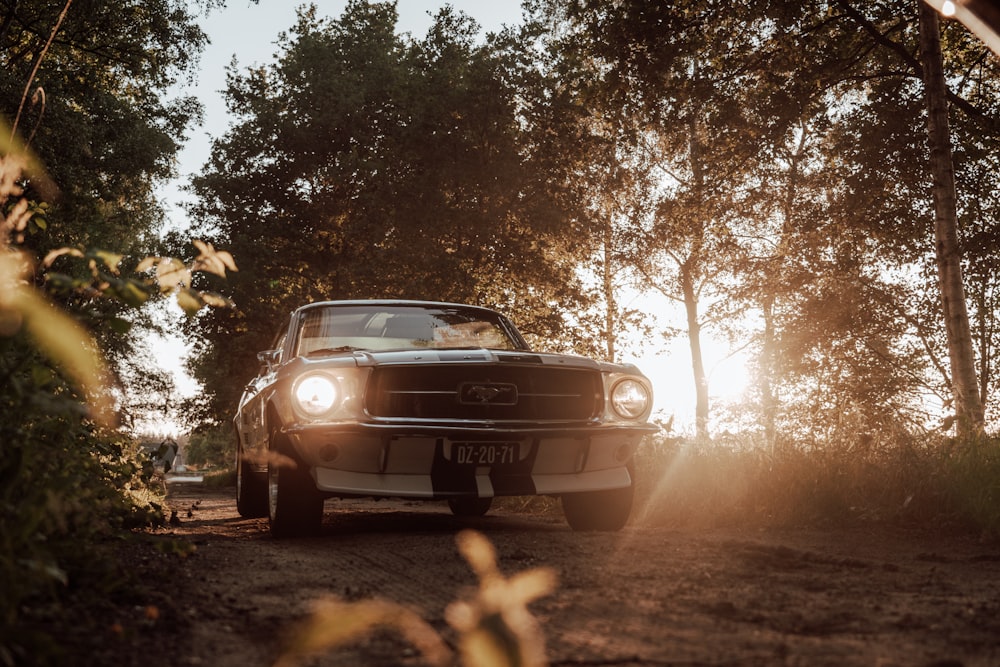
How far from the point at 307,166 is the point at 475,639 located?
24.5m

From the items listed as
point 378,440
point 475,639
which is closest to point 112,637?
point 475,639

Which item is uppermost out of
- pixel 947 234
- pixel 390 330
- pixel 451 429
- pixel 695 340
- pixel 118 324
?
pixel 695 340

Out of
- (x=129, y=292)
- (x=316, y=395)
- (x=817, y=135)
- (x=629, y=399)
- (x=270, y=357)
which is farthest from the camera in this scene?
(x=817, y=135)

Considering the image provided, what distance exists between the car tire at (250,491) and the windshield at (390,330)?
6.34ft

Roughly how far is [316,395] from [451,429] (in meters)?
0.82

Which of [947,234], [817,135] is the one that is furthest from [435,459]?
Answer: [817,135]

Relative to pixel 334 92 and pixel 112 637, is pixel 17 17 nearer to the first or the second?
pixel 334 92

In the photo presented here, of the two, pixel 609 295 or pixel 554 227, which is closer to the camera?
pixel 554 227

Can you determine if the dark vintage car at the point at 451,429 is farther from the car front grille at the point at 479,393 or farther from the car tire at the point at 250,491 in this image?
the car tire at the point at 250,491

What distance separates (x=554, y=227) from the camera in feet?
64.6

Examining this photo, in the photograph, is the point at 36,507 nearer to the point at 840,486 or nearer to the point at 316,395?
the point at 316,395

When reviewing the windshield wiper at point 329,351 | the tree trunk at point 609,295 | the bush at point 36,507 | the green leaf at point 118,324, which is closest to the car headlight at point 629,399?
the windshield wiper at point 329,351

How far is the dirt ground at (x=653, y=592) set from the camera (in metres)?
2.58

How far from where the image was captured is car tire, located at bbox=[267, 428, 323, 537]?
5355mm
